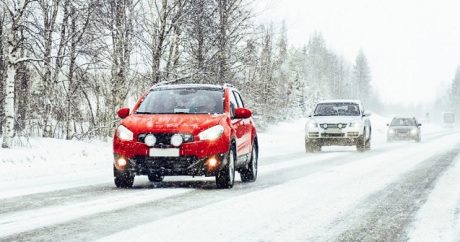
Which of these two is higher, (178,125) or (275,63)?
(275,63)

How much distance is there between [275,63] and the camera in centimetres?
5572

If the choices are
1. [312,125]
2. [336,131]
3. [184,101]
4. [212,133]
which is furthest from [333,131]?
[212,133]

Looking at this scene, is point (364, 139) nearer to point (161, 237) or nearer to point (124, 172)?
point (124, 172)

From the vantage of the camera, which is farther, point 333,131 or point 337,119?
point 337,119

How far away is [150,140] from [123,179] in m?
0.89

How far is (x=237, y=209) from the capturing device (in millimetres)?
7695

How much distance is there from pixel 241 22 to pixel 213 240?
26446 mm

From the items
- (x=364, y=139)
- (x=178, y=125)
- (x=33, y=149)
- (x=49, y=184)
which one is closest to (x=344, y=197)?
(x=178, y=125)

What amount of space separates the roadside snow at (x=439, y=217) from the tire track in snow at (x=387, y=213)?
95 millimetres

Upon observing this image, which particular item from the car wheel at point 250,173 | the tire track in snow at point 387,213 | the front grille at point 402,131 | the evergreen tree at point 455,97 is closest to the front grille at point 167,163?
the car wheel at point 250,173

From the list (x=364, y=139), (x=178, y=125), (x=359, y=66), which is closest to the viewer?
(x=178, y=125)

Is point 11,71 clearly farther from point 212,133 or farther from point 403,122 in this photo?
point 403,122

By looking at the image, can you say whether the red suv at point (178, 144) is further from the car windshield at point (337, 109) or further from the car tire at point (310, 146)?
the car windshield at point (337, 109)

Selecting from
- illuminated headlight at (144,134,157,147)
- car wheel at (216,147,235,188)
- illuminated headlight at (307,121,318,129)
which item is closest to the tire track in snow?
car wheel at (216,147,235,188)
